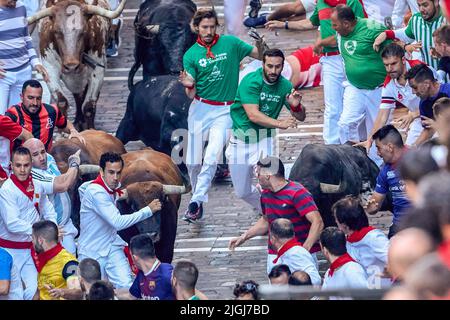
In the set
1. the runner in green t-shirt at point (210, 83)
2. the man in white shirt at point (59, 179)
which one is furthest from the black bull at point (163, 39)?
the man in white shirt at point (59, 179)

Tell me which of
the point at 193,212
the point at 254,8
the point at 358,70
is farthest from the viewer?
the point at 254,8

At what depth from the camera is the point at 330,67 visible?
15633 mm

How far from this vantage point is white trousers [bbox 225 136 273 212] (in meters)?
14.1

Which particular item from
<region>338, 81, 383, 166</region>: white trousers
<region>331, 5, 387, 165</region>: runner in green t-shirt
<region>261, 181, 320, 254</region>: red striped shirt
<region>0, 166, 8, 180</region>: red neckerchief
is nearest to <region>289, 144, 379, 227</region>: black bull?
<region>331, 5, 387, 165</region>: runner in green t-shirt

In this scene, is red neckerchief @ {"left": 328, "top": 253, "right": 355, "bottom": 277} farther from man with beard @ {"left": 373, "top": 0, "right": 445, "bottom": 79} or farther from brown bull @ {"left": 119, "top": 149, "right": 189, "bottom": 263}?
man with beard @ {"left": 373, "top": 0, "right": 445, "bottom": 79}

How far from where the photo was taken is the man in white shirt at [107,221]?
1237 cm

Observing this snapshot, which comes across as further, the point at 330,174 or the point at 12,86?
the point at 12,86

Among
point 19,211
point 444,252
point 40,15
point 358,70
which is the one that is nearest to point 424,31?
point 358,70

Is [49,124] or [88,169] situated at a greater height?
[49,124]

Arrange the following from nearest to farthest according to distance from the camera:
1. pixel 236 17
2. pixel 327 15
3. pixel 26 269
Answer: pixel 26 269 < pixel 327 15 < pixel 236 17

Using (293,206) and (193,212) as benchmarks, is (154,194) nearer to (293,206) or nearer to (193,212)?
(193,212)

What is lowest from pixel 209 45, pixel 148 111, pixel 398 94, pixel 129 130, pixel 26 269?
pixel 129 130

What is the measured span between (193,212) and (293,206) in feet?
7.73
